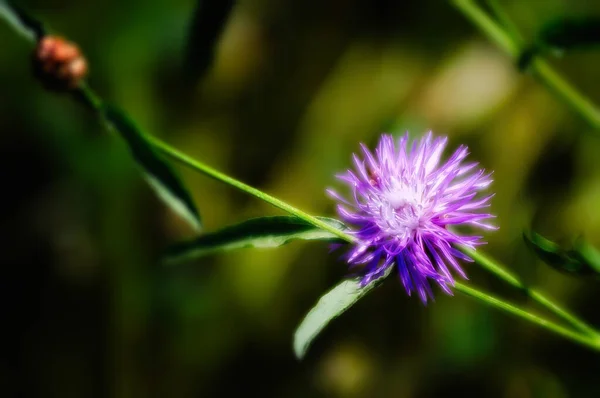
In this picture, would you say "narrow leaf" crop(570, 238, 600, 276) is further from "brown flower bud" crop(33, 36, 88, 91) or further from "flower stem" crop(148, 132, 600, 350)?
"brown flower bud" crop(33, 36, 88, 91)

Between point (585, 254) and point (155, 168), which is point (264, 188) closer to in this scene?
point (155, 168)

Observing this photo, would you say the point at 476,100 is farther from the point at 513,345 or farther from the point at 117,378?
the point at 117,378

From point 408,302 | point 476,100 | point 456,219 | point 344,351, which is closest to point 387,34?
point 476,100

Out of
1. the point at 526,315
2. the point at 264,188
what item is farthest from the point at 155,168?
the point at 264,188

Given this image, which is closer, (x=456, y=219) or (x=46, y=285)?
(x=456, y=219)

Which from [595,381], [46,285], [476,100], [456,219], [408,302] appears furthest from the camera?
[46,285]

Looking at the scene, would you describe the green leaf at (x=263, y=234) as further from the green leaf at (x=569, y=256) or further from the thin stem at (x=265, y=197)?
the green leaf at (x=569, y=256)
